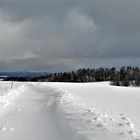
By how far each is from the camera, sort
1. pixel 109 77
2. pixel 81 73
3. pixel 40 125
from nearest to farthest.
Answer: pixel 40 125 → pixel 109 77 → pixel 81 73

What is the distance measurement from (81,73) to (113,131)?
141166mm

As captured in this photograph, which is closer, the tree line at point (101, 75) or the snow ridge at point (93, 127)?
the snow ridge at point (93, 127)

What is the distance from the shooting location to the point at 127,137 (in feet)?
31.9

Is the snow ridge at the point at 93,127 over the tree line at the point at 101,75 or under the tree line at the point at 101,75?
under

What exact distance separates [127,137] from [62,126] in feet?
11.5

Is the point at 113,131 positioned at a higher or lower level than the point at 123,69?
lower

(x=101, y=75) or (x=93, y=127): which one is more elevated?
(x=101, y=75)

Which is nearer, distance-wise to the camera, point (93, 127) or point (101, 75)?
point (93, 127)

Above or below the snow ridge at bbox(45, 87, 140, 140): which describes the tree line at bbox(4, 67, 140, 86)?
above

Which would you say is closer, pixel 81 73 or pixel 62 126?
pixel 62 126

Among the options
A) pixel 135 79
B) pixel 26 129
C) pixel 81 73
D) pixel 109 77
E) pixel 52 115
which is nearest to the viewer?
pixel 26 129

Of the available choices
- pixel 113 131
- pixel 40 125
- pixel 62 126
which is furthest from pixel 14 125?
pixel 113 131

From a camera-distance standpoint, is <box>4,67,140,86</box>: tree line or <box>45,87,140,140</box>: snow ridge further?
<box>4,67,140,86</box>: tree line

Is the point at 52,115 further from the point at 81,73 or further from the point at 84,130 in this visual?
the point at 81,73
